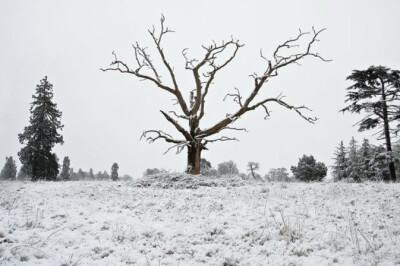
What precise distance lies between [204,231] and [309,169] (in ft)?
150

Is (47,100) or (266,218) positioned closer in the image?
(266,218)

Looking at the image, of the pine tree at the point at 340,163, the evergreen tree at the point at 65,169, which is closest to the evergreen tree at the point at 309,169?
→ the pine tree at the point at 340,163

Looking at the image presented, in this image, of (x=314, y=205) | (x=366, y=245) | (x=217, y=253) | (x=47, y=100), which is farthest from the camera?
(x=47, y=100)

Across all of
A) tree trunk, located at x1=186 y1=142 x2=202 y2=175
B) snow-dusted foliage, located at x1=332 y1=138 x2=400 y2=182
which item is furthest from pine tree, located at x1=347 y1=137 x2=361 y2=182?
tree trunk, located at x1=186 y1=142 x2=202 y2=175

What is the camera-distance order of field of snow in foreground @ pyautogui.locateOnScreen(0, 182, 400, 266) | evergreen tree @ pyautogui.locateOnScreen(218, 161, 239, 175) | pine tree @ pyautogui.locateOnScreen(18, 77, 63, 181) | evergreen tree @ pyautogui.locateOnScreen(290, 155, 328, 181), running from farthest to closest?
evergreen tree @ pyautogui.locateOnScreen(218, 161, 239, 175), evergreen tree @ pyautogui.locateOnScreen(290, 155, 328, 181), pine tree @ pyautogui.locateOnScreen(18, 77, 63, 181), field of snow in foreground @ pyautogui.locateOnScreen(0, 182, 400, 266)

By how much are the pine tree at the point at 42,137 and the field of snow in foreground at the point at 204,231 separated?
20.1 m

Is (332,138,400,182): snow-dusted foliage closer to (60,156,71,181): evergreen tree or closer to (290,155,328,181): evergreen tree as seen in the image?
(290,155,328,181): evergreen tree

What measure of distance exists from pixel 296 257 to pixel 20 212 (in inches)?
230

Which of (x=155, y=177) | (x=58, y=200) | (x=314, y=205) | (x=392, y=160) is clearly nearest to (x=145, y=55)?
(x=155, y=177)

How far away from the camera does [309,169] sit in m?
46.8

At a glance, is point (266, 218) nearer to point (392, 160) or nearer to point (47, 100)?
point (392, 160)

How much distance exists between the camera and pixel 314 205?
670 centimetres

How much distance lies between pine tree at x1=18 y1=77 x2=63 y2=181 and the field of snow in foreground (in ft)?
66.0

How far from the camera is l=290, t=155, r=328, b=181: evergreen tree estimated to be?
46469mm
